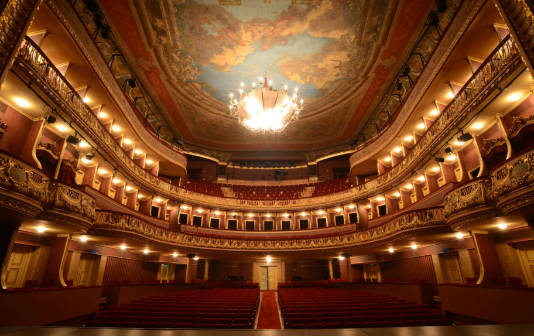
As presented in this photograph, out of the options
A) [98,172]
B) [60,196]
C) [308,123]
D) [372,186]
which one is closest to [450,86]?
[372,186]

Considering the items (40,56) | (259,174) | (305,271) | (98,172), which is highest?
(259,174)

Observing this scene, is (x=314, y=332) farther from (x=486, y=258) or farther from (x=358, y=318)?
(x=486, y=258)

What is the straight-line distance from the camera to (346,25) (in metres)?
12.3

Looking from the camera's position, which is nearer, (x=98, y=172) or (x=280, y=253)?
(x=98, y=172)

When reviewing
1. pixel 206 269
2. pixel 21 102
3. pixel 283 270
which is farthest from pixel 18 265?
pixel 283 270

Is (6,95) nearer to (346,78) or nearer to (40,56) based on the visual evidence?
(40,56)

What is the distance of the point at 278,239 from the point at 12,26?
15.2 metres

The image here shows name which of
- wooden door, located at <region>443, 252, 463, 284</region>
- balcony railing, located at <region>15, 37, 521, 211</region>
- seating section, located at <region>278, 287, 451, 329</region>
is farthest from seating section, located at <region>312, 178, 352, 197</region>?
seating section, located at <region>278, 287, 451, 329</region>

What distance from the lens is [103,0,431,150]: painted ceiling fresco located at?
11.5 meters

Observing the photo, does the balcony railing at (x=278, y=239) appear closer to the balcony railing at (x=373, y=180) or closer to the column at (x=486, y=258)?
the column at (x=486, y=258)

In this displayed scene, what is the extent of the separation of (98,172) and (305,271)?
14.9 meters

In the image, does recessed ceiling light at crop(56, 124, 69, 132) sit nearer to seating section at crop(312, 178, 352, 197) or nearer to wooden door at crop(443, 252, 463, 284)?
wooden door at crop(443, 252, 463, 284)

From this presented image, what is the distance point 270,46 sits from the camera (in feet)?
44.7

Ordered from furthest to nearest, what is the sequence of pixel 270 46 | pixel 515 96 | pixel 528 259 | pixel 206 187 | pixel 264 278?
pixel 206 187, pixel 264 278, pixel 270 46, pixel 528 259, pixel 515 96
